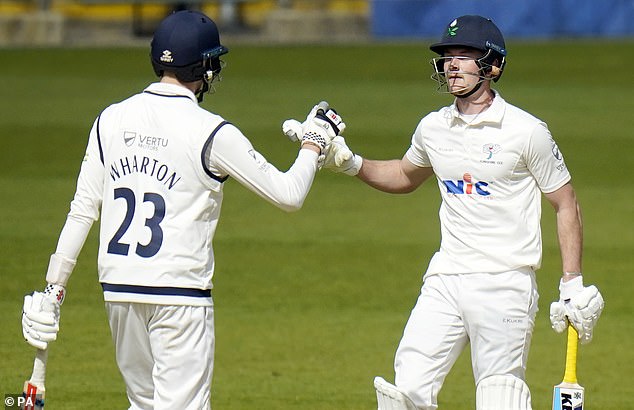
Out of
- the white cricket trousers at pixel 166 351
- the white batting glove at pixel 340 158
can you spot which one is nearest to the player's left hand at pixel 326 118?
the white batting glove at pixel 340 158

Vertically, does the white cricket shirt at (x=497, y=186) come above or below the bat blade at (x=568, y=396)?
Result: above

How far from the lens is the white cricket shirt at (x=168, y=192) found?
5.11 metres

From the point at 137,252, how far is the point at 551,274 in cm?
613

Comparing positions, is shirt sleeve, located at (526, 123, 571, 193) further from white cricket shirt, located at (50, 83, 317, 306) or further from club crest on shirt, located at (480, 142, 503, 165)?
white cricket shirt, located at (50, 83, 317, 306)

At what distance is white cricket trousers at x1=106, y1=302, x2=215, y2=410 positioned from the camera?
201 inches

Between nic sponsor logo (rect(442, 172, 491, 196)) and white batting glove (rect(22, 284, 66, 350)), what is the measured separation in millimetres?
1867

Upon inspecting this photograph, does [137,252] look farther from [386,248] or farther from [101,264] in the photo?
[386,248]

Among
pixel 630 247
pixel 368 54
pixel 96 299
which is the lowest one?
pixel 96 299

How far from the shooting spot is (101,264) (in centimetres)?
520

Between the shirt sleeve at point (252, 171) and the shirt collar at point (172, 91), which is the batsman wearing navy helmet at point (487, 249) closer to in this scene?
the shirt sleeve at point (252, 171)

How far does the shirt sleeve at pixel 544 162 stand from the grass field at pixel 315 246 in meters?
2.15

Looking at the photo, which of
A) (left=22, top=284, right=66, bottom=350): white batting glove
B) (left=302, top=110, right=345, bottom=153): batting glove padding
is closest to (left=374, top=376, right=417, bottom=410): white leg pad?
(left=302, top=110, right=345, bottom=153): batting glove padding

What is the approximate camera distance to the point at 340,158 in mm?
6164

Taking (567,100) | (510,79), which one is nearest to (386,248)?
(567,100)
